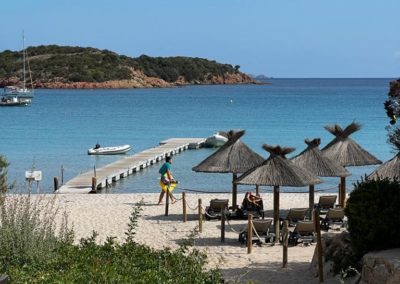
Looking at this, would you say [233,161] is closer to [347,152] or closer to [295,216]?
[295,216]

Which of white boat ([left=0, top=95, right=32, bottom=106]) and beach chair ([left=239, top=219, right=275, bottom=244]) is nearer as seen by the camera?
beach chair ([left=239, top=219, right=275, bottom=244])

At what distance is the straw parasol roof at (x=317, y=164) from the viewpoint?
1878 cm

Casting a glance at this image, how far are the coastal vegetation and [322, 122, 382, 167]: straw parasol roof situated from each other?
9.84m

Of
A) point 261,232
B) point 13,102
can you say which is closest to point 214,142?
point 261,232

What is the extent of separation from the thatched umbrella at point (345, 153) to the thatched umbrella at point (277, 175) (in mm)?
3511

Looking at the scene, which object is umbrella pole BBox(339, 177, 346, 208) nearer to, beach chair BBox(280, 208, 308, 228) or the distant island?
beach chair BBox(280, 208, 308, 228)

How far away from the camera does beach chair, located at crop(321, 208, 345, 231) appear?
17812 mm

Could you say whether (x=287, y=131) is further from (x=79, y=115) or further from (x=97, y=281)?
(x=97, y=281)

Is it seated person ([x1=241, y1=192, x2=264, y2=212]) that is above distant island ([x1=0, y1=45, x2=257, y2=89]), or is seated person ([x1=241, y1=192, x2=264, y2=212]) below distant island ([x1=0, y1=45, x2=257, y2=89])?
below

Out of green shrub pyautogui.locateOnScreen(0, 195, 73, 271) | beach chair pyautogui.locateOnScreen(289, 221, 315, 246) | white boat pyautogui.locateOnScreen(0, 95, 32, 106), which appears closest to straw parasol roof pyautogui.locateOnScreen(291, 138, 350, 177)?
beach chair pyautogui.locateOnScreen(289, 221, 315, 246)

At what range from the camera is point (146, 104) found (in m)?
109

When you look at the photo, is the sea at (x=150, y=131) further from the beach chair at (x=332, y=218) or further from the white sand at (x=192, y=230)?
the beach chair at (x=332, y=218)

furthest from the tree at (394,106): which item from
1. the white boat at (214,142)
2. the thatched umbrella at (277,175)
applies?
the white boat at (214,142)

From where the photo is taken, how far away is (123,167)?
116 feet
